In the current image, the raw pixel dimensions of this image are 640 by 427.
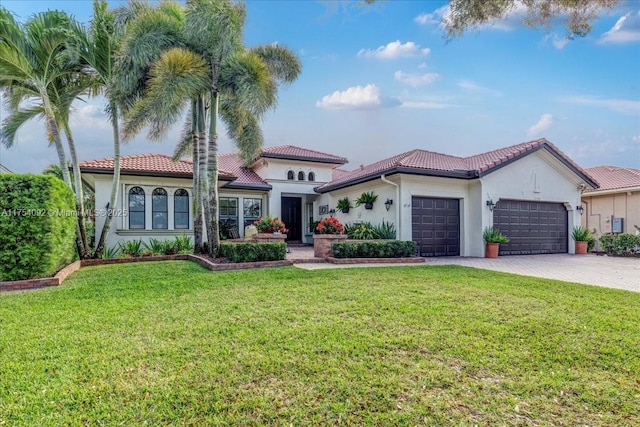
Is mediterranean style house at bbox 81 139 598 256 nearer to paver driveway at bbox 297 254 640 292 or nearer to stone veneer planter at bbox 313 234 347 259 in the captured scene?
stone veneer planter at bbox 313 234 347 259

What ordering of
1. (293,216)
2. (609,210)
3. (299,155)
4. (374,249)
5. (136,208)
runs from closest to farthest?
1. (374,249)
2. (136,208)
3. (609,210)
4. (299,155)
5. (293,216)

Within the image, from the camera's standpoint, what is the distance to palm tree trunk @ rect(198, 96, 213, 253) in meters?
11.4

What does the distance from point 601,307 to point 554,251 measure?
40.1ft

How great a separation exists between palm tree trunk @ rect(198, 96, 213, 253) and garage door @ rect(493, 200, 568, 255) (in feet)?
39.4

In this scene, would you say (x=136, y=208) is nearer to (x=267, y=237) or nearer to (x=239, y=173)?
(x=239, y=173)

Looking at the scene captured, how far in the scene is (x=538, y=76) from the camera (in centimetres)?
1016

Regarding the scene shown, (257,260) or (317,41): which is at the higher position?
(317,41)

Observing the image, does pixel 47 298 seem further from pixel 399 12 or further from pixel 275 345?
pixel 399 12

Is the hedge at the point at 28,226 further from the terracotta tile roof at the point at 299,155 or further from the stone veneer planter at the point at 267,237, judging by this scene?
the terracotta tile roof at the point at 299,155

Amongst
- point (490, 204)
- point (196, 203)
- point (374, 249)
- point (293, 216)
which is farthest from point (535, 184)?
point (196, 203)

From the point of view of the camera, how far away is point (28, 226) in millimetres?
7523

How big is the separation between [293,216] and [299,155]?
388 centimetres

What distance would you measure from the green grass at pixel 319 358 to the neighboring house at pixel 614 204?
1518 centimetres

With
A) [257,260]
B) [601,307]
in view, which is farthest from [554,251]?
[257,260]
